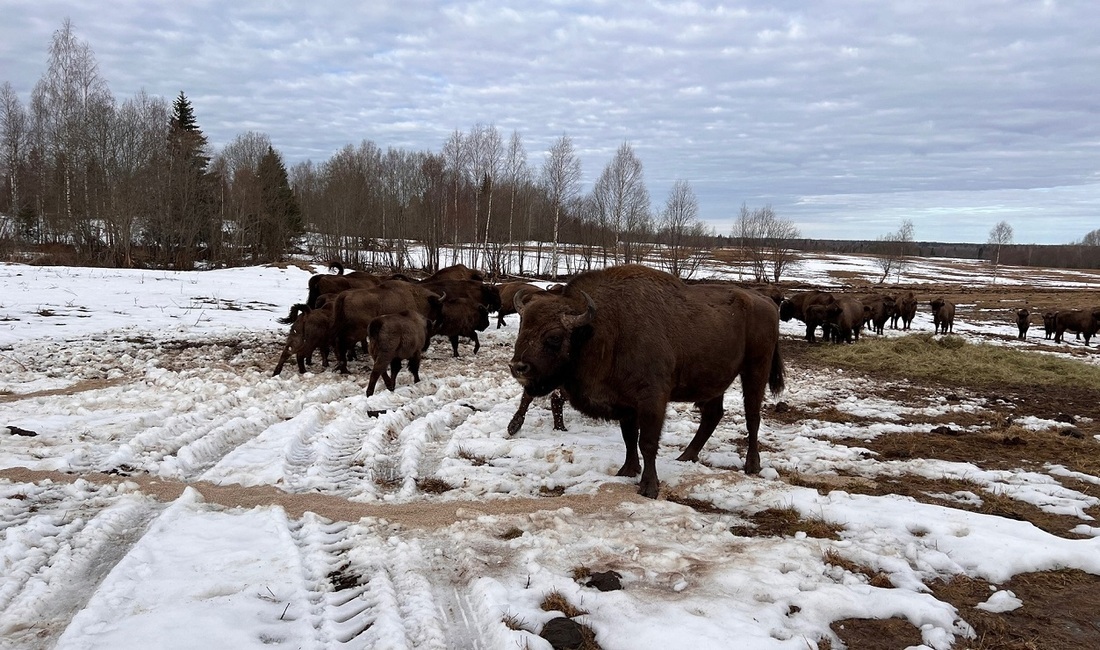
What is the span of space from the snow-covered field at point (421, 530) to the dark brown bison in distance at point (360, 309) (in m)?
2.68

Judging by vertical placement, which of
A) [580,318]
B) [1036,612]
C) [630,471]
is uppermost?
[580,318]

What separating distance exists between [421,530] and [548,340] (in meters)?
2.09

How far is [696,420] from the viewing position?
9156mm

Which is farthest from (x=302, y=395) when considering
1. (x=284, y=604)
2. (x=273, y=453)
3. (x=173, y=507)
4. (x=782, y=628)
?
(x=782, y=628)

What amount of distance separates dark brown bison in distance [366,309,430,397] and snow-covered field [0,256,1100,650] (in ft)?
3.10

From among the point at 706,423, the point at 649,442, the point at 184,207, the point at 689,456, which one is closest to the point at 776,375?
the point at 706,423

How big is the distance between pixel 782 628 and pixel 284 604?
3.01 m

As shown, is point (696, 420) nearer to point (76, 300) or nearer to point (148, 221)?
point (76, 300)

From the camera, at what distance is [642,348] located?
5926mm

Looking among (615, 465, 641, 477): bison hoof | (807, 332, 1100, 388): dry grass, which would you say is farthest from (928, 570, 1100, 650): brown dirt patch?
(807, 332, 1100, 388): dry grass

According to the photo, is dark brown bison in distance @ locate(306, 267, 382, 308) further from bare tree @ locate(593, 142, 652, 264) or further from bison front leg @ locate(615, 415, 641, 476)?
bare tree @ locate(593, 142, 652, 264)

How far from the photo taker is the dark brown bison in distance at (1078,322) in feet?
84.6

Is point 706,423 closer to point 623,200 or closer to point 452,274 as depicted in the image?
point 452,274

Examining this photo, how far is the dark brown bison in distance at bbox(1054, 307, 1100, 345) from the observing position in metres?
25.8
